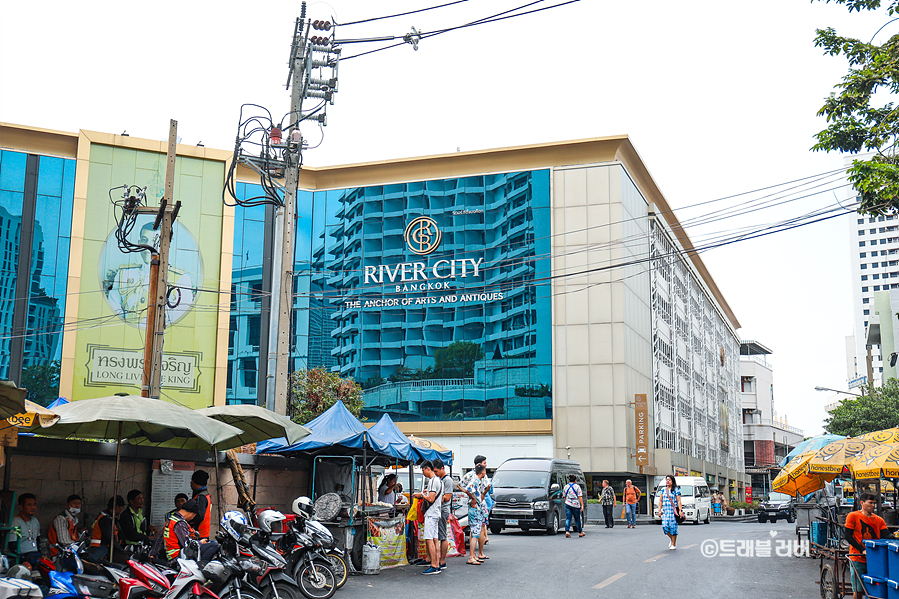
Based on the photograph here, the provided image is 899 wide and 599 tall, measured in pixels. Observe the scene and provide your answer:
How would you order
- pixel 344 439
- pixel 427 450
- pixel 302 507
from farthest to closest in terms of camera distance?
1. pixel 427 450
2. pixel 344 439
3. pixel 302 507

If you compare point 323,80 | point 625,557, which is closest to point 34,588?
point 625,557

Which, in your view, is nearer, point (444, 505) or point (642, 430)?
point (444, 505)

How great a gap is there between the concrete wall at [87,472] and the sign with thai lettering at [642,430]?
1395 inches

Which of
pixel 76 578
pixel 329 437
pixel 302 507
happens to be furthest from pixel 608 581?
pixel 76 578

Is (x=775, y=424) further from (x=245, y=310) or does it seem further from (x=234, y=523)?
(x=234, y=523)

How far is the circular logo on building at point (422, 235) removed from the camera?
51219mm

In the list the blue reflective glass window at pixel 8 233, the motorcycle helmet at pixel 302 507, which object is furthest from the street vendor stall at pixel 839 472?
the blue reflective glass window at pixel 8 233

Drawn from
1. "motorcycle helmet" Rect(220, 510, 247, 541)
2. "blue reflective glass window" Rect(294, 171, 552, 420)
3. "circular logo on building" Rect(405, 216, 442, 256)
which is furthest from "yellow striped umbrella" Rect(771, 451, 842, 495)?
"circular logo on building" Rect(405, 216, 442, 256)

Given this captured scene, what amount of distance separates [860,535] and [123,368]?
4103cm

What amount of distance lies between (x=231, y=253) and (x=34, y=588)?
42.3 metres

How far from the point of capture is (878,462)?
11.1 metres

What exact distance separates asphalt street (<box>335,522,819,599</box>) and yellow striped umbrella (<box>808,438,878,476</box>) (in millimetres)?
1769

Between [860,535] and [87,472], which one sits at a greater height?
[87,472]

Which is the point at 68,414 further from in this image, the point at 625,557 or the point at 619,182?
the point at 619,182
